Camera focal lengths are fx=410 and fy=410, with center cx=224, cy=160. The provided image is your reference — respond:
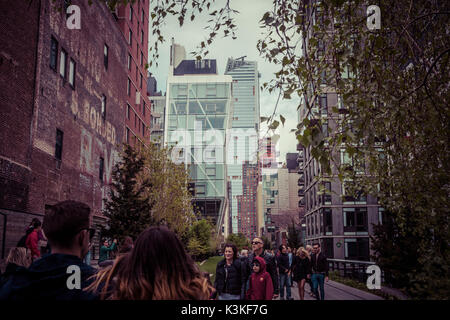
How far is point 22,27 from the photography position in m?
18.2

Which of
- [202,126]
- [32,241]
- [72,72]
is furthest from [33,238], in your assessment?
[202,126]

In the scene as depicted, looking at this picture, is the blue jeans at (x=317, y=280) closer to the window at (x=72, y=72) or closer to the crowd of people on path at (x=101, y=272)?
the crowd of people on path at (x=101, y=272)

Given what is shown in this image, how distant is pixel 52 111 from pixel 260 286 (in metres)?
17.0

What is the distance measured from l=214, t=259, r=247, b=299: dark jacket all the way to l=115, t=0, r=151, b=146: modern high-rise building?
2745 centimetres

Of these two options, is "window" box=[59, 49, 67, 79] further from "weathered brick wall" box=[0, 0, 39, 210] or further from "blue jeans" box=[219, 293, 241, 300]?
"blue jeans" box=[219, 293, 241, 300]

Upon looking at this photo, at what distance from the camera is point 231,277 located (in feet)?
28.8

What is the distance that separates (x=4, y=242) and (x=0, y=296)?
16137mm

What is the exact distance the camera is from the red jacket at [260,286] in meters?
8.27

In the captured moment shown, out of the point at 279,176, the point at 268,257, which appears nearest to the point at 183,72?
the point at 279,176

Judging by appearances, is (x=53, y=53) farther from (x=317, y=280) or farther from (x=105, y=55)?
(x=317, y=280)

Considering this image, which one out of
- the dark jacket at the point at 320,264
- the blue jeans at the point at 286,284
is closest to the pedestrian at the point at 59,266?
the dark jacket at the point at 320,264

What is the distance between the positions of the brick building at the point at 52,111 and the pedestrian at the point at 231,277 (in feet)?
27.8

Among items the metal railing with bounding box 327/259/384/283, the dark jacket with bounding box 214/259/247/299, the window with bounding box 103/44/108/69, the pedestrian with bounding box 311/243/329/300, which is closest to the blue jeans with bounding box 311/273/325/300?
the pedestrian with bounding box 311/243/329/300

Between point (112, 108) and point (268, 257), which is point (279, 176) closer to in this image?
point (112, 108)
